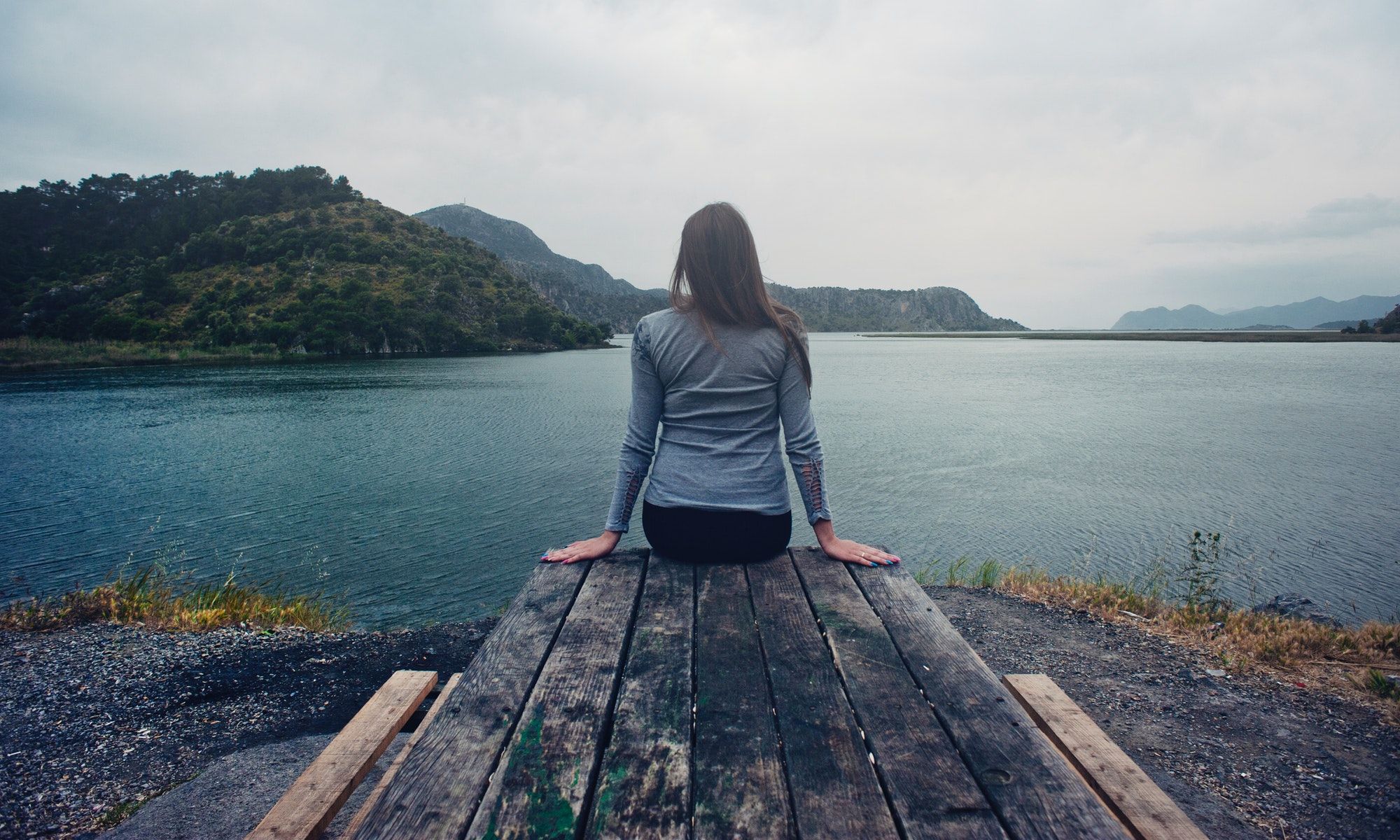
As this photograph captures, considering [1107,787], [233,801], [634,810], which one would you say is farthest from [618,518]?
[233,801]

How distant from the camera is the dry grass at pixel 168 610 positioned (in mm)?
6855

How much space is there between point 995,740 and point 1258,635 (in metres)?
6.65

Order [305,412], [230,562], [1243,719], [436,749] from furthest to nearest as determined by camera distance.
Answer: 1. [305,412]
2. [230,562]
3. [1243,719]
4. [436,749]

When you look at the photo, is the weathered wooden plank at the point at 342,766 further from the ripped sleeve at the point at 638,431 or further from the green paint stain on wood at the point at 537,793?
the ripped sleeve at the point at 638,431

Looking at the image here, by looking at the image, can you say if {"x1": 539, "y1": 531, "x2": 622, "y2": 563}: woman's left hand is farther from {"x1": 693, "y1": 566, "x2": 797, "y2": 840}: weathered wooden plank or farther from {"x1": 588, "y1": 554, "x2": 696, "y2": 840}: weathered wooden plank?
{"x1": 693, "y1": 566, "x2": 797, "y2": 840}: weathered wooden plank

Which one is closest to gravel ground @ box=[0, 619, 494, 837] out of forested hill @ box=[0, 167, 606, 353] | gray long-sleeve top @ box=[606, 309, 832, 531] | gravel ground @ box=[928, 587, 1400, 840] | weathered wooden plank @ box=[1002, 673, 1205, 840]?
gray long-sleeve top @ box=[606, 309, 832, 531]

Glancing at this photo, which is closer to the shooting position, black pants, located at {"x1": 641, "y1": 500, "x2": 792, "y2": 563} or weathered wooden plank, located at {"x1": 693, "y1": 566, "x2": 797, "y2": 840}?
weathered wooden plank, located at {"x1": 693, "y1": 566, "x2": 797, "y2": 840}

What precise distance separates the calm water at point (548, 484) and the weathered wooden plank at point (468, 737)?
7.11m

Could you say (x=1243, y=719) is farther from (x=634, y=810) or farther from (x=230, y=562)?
(x=230, y=562)

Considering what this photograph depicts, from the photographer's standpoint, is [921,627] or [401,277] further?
[401,277]

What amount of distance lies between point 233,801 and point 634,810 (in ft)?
12.7

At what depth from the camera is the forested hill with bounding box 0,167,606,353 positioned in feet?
218

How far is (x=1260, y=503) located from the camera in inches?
591

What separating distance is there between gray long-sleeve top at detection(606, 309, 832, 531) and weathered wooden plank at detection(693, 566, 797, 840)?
27.2 inches
